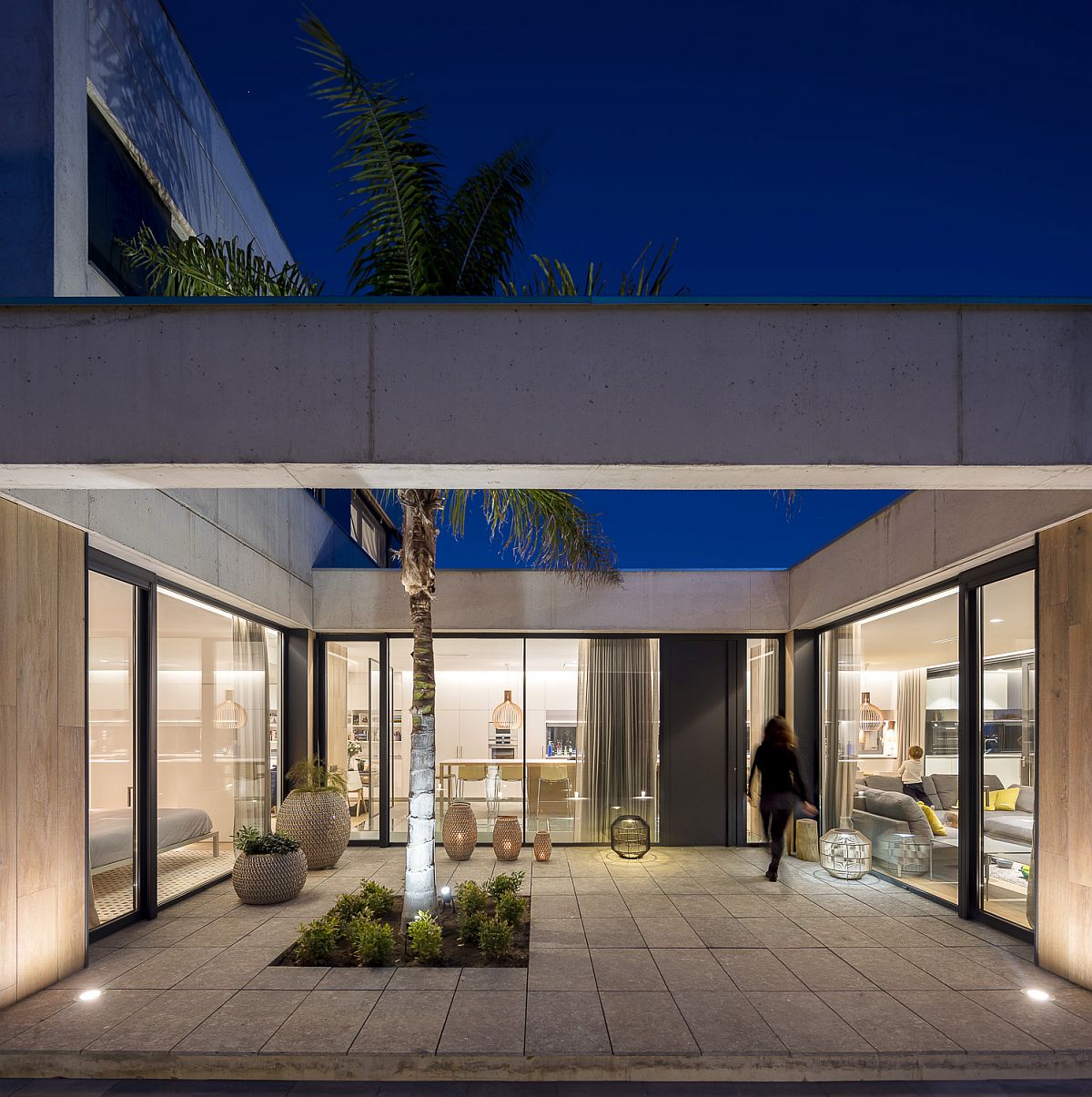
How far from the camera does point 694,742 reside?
11.5m

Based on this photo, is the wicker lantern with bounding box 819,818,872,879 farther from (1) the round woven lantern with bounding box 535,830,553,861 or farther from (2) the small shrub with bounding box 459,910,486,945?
(2) the small shrub with bounding box 459,910,486,945

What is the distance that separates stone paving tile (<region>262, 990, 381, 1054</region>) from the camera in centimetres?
464

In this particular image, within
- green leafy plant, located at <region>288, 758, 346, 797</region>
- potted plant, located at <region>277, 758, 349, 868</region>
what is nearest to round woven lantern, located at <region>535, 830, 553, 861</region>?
potted plant, located at <region>277, 758, 349, 868</region>

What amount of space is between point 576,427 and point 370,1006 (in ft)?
11.7

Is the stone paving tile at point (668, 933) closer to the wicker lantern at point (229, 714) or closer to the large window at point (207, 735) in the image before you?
the large window at point (207, 735)

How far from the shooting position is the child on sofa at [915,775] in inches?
344

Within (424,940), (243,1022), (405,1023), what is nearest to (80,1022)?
(243,1022)

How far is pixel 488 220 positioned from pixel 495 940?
530 cm

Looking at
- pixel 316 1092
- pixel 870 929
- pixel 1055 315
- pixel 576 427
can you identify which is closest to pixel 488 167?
pixel 576 427

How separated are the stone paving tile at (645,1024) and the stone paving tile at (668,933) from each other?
121 cm

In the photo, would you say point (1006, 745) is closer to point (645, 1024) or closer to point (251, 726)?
point (645, 1024)

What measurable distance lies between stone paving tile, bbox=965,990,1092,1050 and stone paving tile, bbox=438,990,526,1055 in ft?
8.91

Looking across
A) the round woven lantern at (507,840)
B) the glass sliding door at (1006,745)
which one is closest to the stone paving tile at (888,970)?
the glass sliding door at (1006,745)

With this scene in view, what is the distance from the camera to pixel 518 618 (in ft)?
37.2
